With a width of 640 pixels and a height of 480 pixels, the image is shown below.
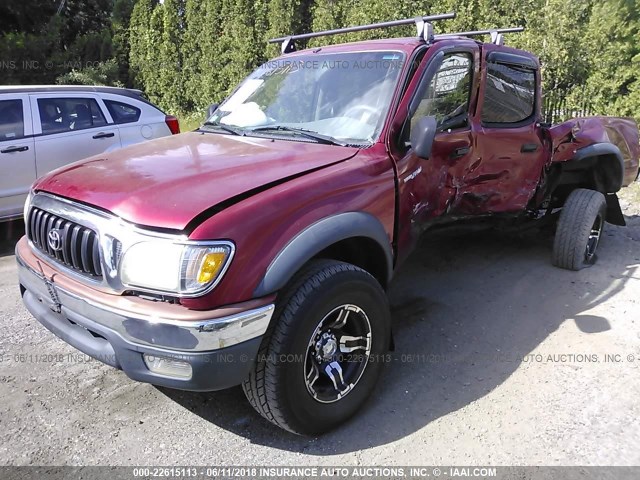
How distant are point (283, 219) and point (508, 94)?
2.76 meters

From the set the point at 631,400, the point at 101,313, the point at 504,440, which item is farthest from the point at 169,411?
the point at 631,400

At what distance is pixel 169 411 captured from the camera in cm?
302

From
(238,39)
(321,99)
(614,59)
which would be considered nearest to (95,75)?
(238,39)

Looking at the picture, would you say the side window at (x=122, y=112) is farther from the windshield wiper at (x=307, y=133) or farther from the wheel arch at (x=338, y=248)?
the wheel arch at (x=338, y=248)

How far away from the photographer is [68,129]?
6371 millimetres

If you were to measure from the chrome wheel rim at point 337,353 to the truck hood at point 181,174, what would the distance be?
2.65 feet

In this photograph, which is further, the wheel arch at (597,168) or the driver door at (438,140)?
the wheel arch at (597,168)

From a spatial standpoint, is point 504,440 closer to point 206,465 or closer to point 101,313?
point 206,465

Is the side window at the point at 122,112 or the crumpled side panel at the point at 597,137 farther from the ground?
the side window at the point at 122,112

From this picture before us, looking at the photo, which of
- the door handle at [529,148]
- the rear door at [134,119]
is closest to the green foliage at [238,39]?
the door handle at [529,148]

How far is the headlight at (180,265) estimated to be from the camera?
225cm

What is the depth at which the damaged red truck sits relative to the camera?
2.30m

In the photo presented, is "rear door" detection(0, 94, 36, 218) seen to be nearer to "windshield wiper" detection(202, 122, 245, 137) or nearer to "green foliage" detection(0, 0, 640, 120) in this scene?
"windshield wiper" detection(202, 122, 245, 137)

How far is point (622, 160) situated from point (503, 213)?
73.3 inches
